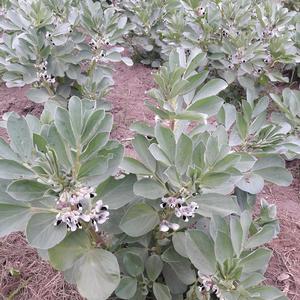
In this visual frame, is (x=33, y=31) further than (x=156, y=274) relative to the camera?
Yes

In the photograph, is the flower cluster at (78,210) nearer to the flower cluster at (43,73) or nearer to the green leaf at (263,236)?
the green leaf at (263,236)

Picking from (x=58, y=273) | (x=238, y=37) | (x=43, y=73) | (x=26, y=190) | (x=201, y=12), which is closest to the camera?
(x=26, y=190)

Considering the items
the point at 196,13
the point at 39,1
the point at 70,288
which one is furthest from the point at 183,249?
the point at 196,13

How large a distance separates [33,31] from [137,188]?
1.51 metres

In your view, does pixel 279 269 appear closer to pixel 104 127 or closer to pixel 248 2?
pixel 104 127

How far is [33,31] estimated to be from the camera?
232 centimetres

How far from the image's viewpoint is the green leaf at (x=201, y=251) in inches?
46.7

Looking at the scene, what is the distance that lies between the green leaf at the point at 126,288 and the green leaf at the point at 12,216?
0.38m

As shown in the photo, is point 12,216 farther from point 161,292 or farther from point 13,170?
point 161,292

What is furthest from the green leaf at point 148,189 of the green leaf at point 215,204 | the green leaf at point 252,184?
the green leaf at point 252,184

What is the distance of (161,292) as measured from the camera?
135cm

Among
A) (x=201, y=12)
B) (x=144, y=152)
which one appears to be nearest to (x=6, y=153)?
(x=144, y=152)

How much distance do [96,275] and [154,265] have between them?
0.28m

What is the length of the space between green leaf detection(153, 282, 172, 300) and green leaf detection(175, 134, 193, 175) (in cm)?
42
